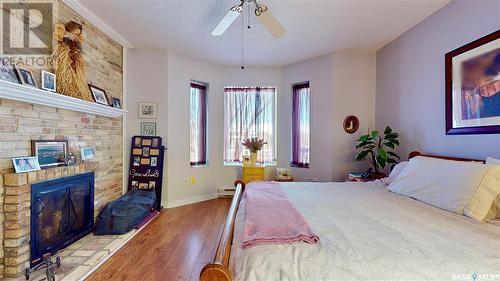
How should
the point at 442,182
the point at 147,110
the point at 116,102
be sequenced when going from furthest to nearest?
1. the point at 147,110
2. the point at 116,102
3. the point at 442,182

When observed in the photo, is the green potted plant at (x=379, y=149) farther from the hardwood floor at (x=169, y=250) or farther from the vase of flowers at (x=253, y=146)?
the hardwood floor at (x=169, y=250)

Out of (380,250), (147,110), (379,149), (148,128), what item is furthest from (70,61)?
(379,149)

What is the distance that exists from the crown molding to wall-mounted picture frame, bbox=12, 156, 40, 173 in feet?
5.49

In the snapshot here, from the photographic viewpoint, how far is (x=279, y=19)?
271 centimetres

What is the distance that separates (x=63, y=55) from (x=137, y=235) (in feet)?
7.02

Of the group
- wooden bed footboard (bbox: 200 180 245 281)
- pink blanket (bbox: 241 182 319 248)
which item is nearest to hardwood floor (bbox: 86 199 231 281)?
pink blanket (bbox: 241 182 319 248)

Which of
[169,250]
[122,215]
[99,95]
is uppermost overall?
[99,95]

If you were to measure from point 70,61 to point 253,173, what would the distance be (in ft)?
9.77

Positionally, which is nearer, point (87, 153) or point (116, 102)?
point (87, 153)

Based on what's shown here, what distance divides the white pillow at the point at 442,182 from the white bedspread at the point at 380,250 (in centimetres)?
15

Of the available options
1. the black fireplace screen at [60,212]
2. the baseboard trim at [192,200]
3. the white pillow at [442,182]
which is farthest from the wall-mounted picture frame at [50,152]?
the white pillow at [442,182]

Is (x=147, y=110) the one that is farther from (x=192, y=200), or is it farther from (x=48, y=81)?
(x=192, y=200)

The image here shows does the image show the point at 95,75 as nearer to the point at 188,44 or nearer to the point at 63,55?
the point at 63,55

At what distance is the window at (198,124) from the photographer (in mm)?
4246
